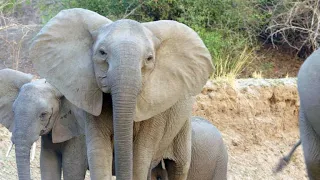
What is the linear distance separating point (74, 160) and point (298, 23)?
7.61m

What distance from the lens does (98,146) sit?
5.30m

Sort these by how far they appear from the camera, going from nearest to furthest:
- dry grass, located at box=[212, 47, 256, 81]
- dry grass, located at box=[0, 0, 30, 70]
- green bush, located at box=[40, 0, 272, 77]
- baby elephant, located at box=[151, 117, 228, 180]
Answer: baby elephant, located at box=[151, 117, 228, 180] → dry grass, located at box=[212, 47, 256, 81] → dry grass, located at box=[0, 0, 30, 70] → green bush, located at box=[40, 0, 272, 77]

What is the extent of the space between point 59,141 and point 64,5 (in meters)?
6.60

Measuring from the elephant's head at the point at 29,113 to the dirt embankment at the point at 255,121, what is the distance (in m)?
3.32

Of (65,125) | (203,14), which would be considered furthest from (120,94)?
(203,14)

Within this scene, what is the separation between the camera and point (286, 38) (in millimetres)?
13641

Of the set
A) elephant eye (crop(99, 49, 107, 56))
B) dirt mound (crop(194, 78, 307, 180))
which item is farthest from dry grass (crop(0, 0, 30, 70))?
elephant eye (crop(99, 49, 107, 56))

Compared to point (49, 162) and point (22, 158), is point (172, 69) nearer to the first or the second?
point (22, 158)

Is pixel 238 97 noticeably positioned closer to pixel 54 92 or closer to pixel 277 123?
pixel 277 123

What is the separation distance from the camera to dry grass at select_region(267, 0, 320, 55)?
1275cm

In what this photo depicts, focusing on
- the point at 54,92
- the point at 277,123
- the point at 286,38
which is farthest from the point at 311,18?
the point at 54,92

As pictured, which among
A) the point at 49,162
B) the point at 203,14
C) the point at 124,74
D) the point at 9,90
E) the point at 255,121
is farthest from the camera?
the point at 203,14

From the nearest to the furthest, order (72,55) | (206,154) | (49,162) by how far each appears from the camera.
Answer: (72,55) → (49,162) → (206,154)

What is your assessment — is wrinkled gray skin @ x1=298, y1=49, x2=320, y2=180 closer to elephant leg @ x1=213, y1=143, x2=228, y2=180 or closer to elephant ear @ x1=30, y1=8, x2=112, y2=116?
elephant ear @ x1=30, y1=8, x2=112, y2=116
